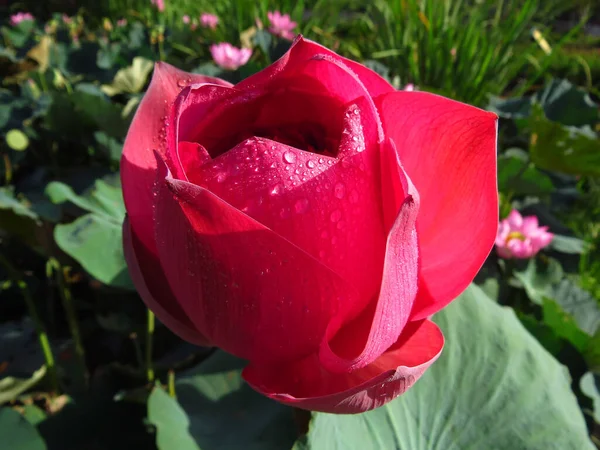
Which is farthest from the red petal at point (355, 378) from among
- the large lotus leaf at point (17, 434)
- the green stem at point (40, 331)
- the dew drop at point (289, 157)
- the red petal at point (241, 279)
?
the green stem at point (40, 331)

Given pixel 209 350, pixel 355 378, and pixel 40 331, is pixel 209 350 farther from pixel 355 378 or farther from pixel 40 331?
pixel 355 378

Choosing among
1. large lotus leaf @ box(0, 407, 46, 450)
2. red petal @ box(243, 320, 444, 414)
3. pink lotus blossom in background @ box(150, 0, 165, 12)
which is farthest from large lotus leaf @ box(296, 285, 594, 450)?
pink lotus blossom in background @ box(150, 0, 165, 12)

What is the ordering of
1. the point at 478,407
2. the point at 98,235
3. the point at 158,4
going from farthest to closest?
1. the point at 158,4
2. the point at 98,235
3. the point at 478,407

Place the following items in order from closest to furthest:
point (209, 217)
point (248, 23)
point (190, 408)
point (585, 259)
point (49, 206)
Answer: point (209, 217) < point (190, 408) < point (49, 206) < point (585, 259) < point (248, 23)

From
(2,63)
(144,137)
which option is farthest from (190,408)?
(2,63)

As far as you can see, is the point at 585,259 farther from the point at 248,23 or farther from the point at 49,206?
the point at 248,23

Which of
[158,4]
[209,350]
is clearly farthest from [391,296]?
[158,4]

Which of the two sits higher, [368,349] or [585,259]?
[368,349]

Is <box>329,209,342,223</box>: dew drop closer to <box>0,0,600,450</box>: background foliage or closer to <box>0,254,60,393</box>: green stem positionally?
<box>0,0,600,450</box>: background foliage
